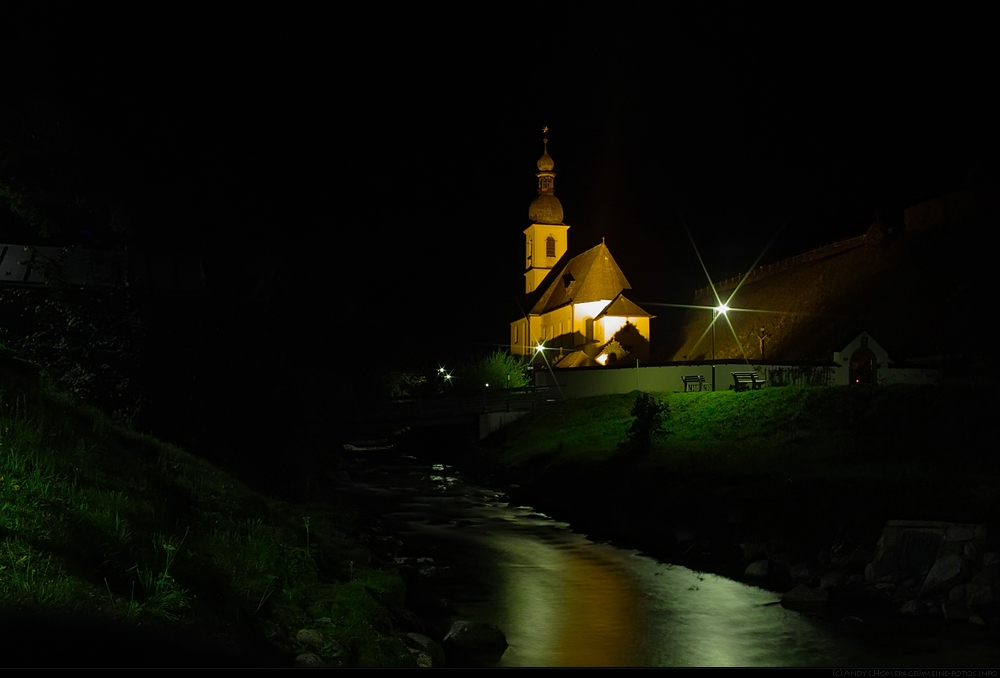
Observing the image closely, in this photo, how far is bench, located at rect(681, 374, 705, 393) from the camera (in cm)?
4616

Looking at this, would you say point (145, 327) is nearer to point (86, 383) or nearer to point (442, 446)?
point (86, 383)

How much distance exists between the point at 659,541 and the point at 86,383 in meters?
17.3

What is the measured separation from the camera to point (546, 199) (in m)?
98.1

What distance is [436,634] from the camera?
14.0 metres

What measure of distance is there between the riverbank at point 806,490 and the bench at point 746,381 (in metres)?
1.44

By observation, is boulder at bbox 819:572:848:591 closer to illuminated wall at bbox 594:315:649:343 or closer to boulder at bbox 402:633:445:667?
boulder at bbox 402:633:445:667

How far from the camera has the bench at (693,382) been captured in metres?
46.2

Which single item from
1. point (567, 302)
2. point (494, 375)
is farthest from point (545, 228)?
point (494, 375)

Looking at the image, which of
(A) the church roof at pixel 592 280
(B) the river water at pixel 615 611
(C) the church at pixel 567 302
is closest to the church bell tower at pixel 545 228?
(C) the church at pixel 567 302

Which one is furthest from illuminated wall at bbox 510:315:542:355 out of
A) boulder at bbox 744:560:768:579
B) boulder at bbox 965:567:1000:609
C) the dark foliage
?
boulder at bbox 965:567:1000:609

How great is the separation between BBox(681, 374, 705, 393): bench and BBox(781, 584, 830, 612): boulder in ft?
93.7

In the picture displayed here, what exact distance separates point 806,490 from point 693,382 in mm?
23416

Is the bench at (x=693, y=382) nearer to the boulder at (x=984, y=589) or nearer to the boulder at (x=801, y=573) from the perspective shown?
the boulder at (x=801, y=573)

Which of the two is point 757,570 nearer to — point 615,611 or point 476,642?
point 615,611
